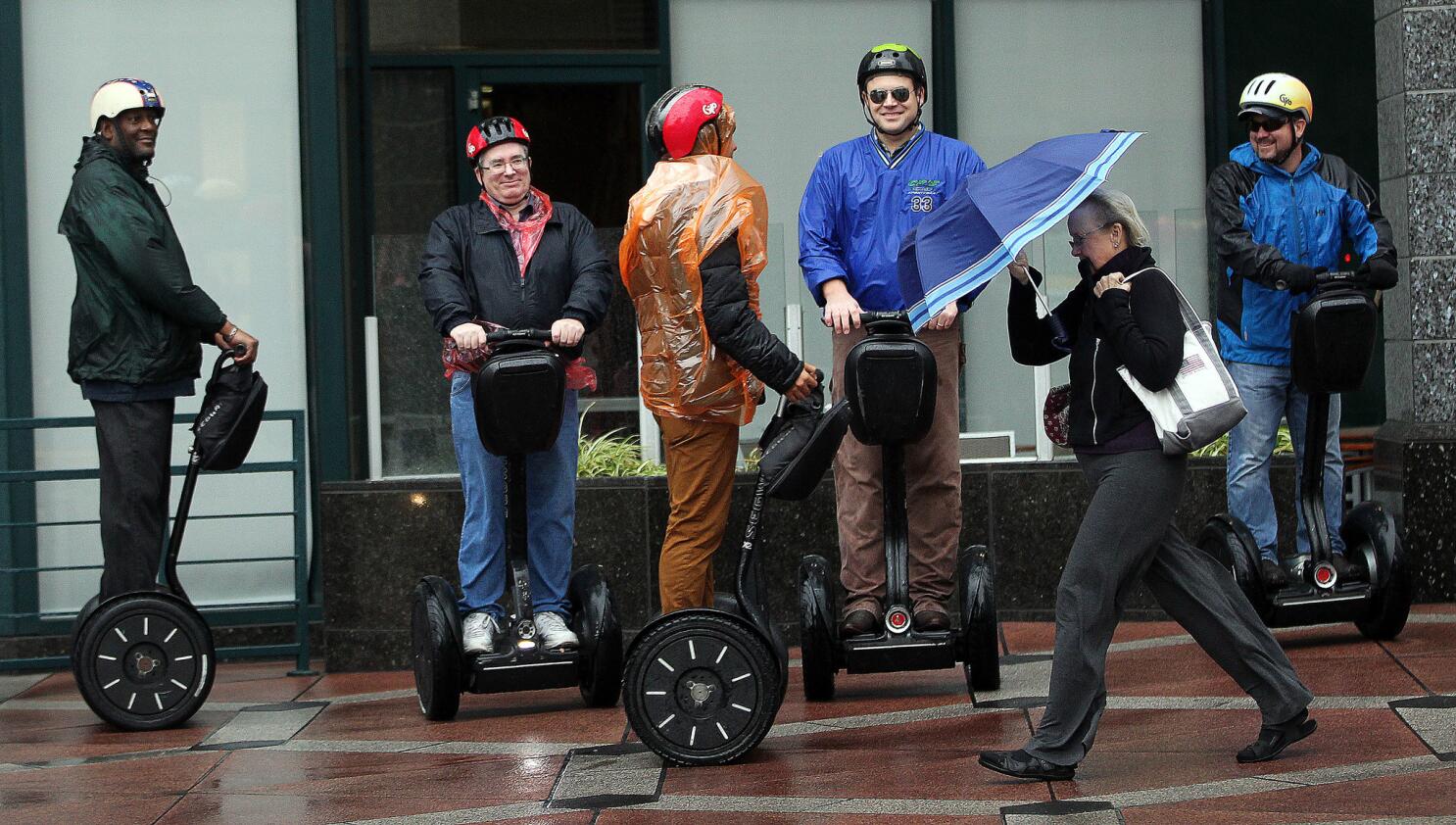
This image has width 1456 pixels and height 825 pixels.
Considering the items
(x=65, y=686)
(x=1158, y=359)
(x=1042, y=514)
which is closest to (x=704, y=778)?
(x=1158, y=359)

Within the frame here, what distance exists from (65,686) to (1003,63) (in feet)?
17.5

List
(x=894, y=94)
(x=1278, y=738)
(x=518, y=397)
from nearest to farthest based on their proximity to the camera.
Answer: (x=1278, y=738) → (x=518, y=397) → (x=894, y=94)

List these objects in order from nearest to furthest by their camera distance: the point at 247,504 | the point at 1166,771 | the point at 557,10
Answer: the point at 1166,771, the point at 247,504, the point at 557,10

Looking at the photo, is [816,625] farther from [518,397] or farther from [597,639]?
[518,397]

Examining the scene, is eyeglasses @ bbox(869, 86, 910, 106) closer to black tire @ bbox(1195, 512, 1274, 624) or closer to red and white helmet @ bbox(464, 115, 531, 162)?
red and white helmet @ bbox(464, 115, 531, 162)

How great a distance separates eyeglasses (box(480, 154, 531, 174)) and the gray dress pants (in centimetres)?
242

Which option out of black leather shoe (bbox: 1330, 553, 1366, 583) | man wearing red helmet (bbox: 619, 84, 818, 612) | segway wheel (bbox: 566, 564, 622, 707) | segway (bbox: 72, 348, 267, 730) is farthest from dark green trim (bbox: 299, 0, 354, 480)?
black leather shoe (bbox: 1330, 553, 1366, 583)

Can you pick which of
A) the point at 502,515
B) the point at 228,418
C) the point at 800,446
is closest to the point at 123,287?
the point at 228,418

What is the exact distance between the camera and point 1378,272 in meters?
6.76

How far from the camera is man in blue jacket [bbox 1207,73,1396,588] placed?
22.7 feet

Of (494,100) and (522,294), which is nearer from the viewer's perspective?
(522,294)

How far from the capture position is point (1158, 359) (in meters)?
4.92

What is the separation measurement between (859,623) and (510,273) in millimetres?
1754

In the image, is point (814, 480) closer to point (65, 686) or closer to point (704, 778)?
point (704, 778)
